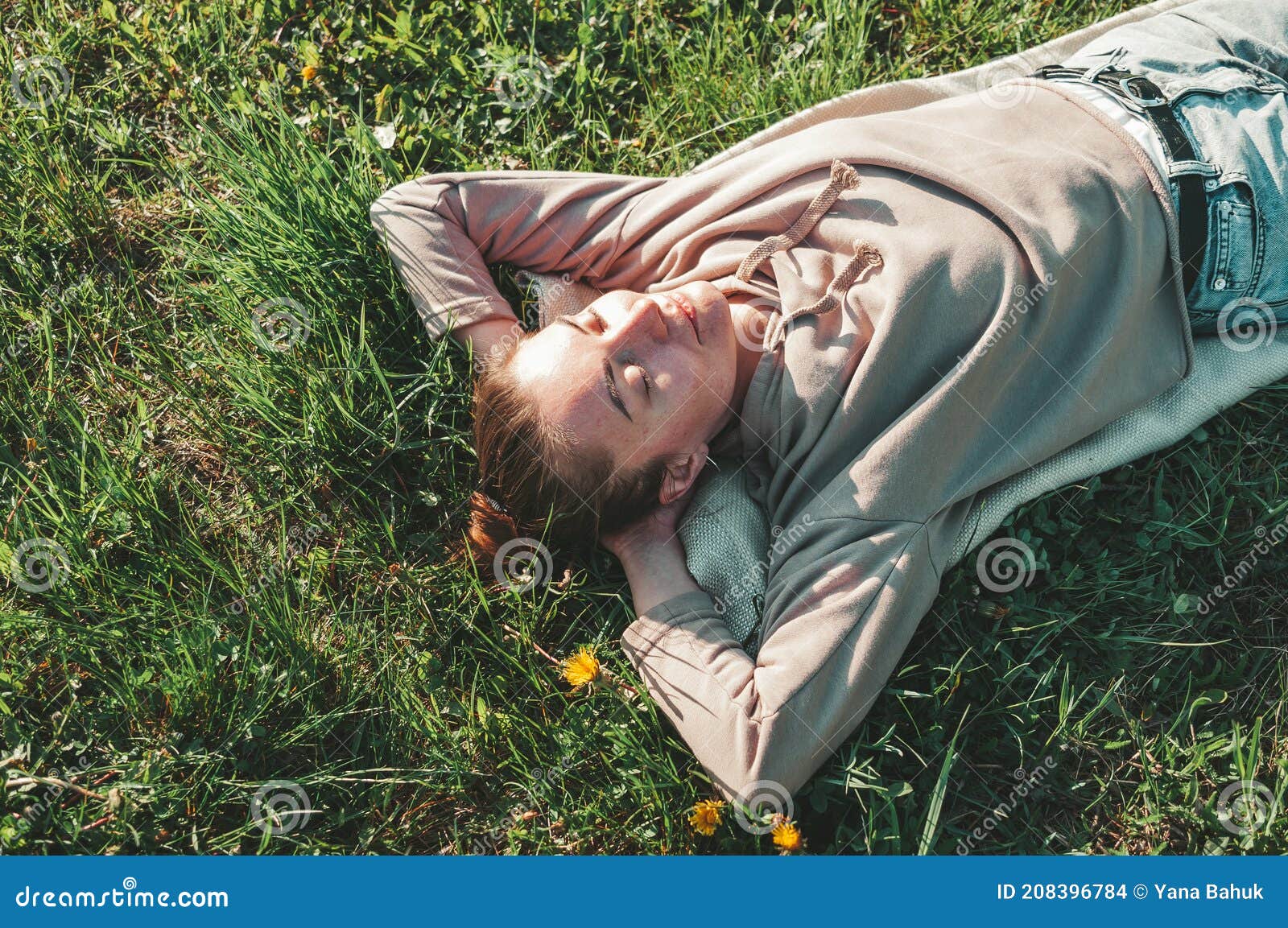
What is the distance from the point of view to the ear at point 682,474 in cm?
275

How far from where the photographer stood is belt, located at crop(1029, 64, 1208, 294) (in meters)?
2.70

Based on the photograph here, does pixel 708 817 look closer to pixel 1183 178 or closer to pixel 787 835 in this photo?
pixel 787 835

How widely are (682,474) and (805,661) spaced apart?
2.07 ft

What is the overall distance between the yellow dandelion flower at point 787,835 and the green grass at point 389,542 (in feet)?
0.41

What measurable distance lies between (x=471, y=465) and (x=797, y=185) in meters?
1.28

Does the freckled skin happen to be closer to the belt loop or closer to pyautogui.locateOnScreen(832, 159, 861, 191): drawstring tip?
pyautogui.locateOnScreen(832, 159, 861, 191): drawstring tip

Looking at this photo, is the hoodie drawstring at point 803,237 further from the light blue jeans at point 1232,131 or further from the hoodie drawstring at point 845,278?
the light blue jeans at point 1232,131

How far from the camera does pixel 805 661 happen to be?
2.49m

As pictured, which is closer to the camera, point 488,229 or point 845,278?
point 845,278

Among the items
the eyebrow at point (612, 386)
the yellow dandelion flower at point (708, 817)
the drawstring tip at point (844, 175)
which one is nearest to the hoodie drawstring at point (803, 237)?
the drawstring tip at point (844, 175)

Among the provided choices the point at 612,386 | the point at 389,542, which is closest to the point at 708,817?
the point at 612,386

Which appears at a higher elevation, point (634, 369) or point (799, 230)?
point (799, 230)

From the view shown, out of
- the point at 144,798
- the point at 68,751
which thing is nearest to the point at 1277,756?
the point at 144,798

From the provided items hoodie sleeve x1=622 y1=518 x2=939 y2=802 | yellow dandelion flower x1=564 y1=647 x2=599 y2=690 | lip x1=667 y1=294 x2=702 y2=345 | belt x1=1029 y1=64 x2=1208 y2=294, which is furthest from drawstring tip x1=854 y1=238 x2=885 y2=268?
yellow dandelion flower x1=564 y1=647 x2=599 y2=690
